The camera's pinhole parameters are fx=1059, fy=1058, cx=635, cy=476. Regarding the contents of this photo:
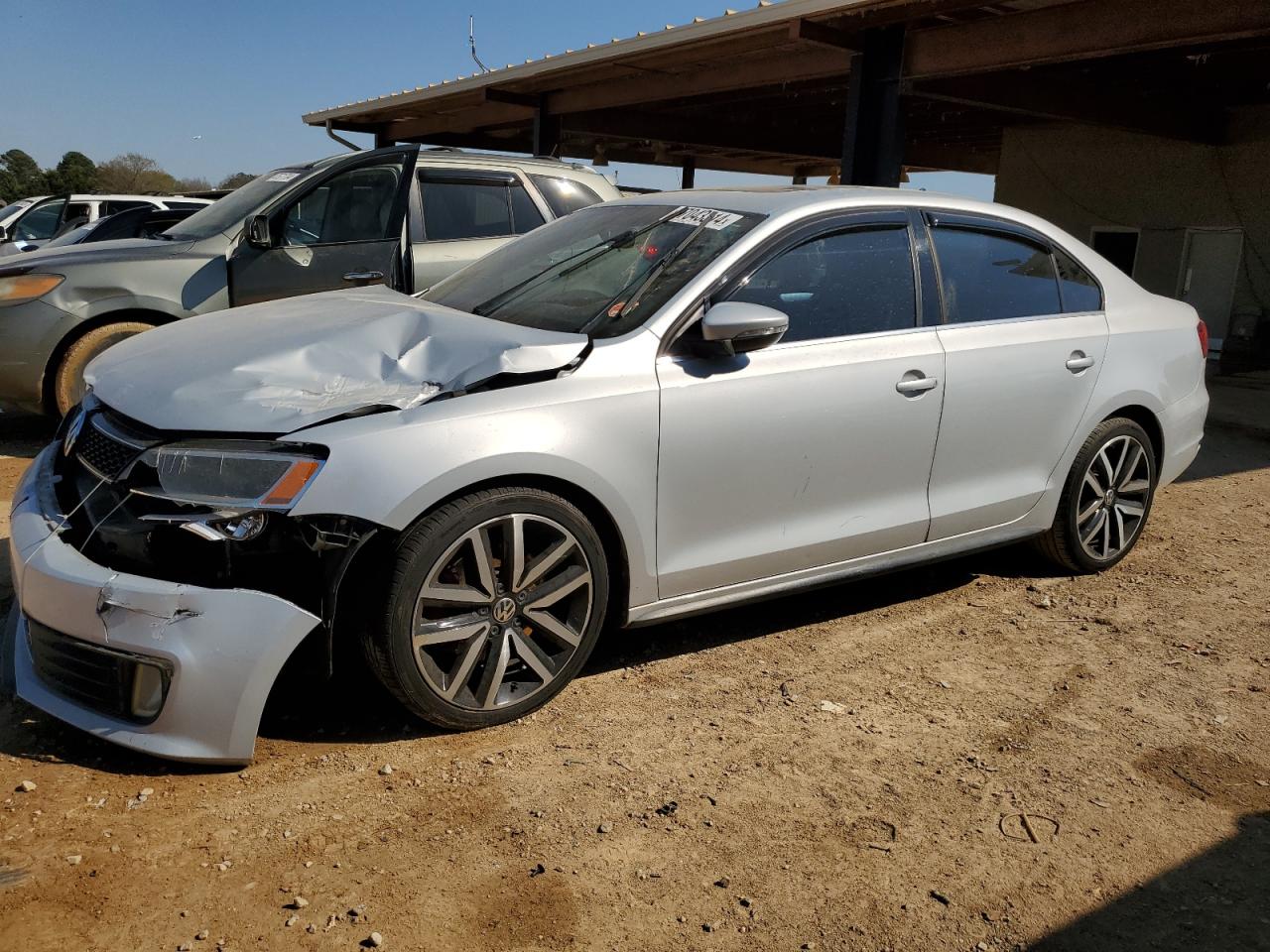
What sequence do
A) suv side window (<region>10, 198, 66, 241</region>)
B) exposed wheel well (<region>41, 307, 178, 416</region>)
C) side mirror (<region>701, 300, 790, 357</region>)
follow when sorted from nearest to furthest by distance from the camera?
side mirror (<region>701, 300, 790, 357</region>), exposed wheel well (<region>41, 307, 178, 416</region>), suv side window (<region>10, 198, 66, 241</region>)

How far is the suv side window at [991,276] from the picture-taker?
4230mm

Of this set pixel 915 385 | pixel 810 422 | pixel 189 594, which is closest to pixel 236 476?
pixel 189 594

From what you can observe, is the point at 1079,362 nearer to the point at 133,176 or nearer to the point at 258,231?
the point at 258,231

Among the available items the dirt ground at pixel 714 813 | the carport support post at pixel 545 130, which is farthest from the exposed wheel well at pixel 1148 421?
the carport support post at pixel 545 130

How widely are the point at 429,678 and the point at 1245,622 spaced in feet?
11.5

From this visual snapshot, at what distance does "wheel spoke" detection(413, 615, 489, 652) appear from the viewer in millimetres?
3049

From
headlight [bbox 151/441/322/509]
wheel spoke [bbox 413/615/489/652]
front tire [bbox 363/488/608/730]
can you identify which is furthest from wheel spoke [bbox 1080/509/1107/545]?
headlight [bbox 151/441/322/509]

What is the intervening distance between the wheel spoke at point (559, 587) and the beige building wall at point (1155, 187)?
13184 millimetres

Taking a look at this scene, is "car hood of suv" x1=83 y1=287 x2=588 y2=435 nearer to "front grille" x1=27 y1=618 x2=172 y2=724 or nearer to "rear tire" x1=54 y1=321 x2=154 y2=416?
"front grille" x1=27 y1=618 x2=172 y2=724

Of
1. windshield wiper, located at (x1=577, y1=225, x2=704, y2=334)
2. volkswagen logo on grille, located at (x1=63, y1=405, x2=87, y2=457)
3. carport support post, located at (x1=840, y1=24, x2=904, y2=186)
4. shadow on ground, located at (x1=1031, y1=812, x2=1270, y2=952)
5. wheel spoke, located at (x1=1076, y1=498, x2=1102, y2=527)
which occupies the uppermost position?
carport support post, located at (x1=840, y1=24, x2=904, y2=186)

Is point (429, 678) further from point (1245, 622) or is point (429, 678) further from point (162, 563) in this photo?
point (1245, 622)

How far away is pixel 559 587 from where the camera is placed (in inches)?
130

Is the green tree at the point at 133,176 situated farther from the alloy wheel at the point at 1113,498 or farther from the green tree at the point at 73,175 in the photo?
the alloy wheel at the point at 1113,498

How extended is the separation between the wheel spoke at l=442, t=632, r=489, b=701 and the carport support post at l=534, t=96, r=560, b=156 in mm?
12328
